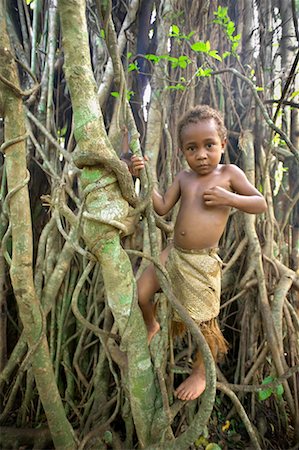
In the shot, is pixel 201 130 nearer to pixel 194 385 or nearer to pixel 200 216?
pixel 200 216

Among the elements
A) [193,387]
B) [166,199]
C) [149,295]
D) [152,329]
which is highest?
[166,199]

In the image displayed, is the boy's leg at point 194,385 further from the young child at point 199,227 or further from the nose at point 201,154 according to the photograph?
the nose at point 201,154

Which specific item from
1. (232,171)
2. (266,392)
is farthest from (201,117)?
(266,392)

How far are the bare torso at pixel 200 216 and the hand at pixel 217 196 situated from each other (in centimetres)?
9

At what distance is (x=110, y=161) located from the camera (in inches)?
34.1

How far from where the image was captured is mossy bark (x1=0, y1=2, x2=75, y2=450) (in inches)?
43.4

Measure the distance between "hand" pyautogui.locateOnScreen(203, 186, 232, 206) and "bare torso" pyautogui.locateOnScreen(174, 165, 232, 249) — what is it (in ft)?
0.29

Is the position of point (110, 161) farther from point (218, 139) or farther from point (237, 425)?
point (237, 425)

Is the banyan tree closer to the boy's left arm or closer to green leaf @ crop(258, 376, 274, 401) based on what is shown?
green leaf @ crop(258, 376, 274, 401)

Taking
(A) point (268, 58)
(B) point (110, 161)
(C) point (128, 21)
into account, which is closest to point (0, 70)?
(B) point (110, 161)

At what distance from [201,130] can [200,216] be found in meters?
0.30

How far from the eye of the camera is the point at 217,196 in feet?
3.77

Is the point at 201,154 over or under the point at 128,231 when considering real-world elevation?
over

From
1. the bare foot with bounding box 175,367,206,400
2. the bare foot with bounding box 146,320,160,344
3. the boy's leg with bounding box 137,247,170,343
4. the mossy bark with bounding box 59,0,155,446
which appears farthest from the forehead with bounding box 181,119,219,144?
the bare foot with bounding box 175,367,206,400
